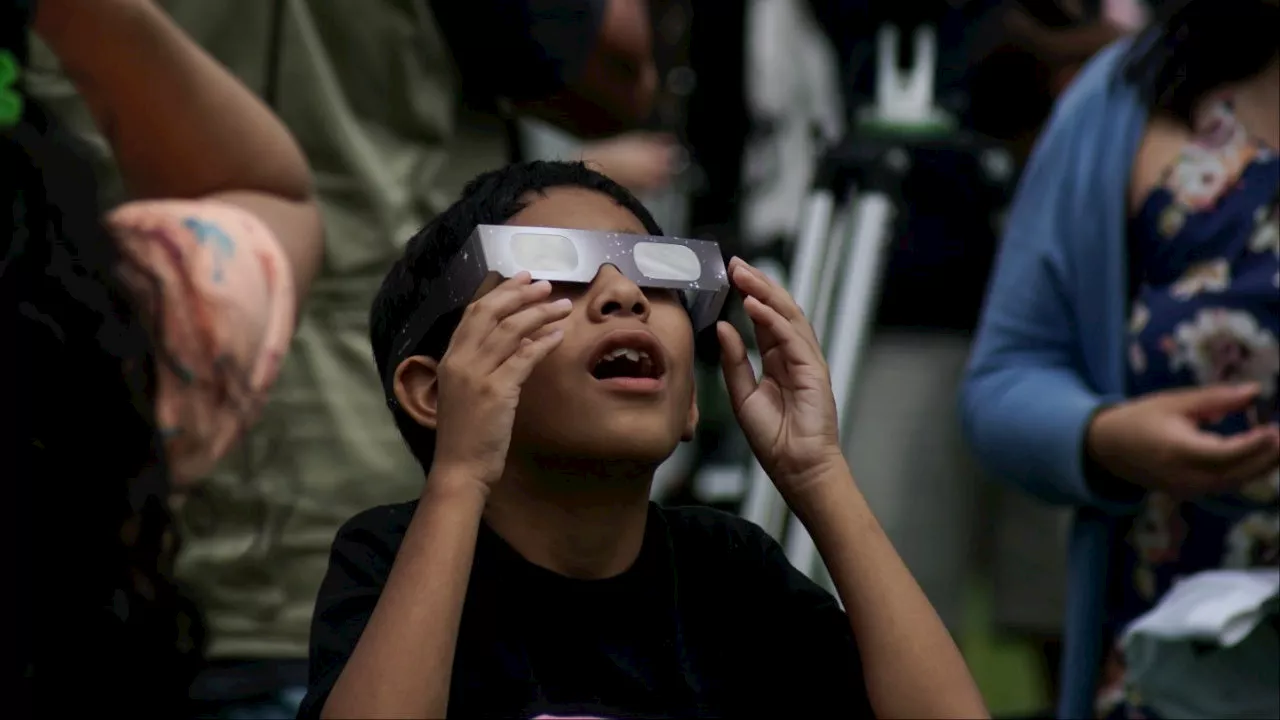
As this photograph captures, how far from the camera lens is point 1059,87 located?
10.2 feet

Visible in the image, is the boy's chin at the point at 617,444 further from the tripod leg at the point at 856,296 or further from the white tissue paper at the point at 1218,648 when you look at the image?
the tripod leg at the point at 856,296

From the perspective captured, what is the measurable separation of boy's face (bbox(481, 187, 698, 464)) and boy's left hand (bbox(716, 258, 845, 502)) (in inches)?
3.3

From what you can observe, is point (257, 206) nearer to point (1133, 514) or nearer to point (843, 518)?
point (843, 518)

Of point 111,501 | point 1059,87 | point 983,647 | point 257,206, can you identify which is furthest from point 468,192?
point 983,647

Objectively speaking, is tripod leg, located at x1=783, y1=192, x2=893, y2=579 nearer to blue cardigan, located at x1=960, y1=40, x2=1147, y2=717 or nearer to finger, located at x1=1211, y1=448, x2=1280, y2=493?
blue cardigan, located at x1=960, y1=40, x2=1147, y2=717

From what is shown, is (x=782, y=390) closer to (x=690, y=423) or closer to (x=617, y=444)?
(x=690, y=423)

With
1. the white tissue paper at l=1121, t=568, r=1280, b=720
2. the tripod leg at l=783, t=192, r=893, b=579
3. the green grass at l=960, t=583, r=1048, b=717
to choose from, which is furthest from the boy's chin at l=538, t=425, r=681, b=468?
the green grass at l=960, t=583, r=1048, b=717

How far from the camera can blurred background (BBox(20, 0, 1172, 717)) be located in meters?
1.79

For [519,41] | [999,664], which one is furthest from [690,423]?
[999,664]

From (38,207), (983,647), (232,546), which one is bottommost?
(983,647)

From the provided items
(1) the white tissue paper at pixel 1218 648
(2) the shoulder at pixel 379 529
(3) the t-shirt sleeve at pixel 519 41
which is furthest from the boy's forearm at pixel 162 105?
Result: (1) the white tissue paper at pixel 1218 648

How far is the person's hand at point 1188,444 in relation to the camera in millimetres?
1664

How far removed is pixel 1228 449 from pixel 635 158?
3.46 feet

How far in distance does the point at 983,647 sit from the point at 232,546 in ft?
7.00
